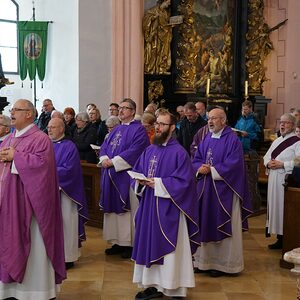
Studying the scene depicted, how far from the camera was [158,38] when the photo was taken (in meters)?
13.4

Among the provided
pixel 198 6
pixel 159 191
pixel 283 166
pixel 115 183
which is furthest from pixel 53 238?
pixel 198 6

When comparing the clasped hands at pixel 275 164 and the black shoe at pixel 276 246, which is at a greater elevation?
the clasped hands at pixel 275 164

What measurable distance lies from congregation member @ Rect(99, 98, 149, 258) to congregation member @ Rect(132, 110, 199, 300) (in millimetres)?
1573

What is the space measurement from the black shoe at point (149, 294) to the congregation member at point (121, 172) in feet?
5.43

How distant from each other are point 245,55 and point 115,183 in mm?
8225

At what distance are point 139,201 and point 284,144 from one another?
263 centimetres

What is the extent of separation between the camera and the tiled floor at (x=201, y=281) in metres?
5.93

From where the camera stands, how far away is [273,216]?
7641mm

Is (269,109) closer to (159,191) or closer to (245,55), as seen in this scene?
(245,55)

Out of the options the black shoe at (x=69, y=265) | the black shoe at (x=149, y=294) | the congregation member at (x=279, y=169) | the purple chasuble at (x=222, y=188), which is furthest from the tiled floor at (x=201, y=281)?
the purple chasuble at (x=222, y=188)

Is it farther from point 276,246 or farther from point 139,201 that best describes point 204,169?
point 276,246

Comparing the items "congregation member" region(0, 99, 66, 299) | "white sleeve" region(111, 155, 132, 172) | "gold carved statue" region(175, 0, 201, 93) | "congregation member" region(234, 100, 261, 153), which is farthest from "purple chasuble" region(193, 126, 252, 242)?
"gold carved statue" region(175, 0, 201, 93)

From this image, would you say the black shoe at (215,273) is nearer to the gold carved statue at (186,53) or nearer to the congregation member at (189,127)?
the congregation member at (189,127)

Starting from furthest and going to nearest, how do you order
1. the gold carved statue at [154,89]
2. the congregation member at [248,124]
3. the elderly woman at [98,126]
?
the gold carved statue at [154,89], the congregation member at [248,124], the elderly woman at [98,126]
